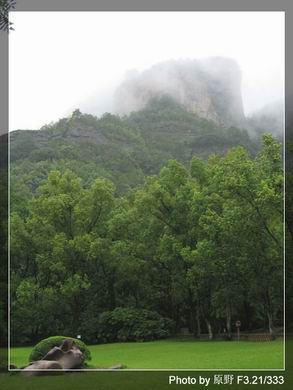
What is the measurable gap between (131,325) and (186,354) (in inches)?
82.1

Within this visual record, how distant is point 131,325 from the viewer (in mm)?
12469

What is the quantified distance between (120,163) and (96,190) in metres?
1.12

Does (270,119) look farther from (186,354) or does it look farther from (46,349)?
(46,349)

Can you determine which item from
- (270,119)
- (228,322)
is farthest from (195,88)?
(228,322)

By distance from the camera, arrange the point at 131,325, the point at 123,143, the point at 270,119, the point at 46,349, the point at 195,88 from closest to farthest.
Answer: the point at 46,349
the point at 131,325
the point at 195,88
the point at 123,143
the point at 270,119

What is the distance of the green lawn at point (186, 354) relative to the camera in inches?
384

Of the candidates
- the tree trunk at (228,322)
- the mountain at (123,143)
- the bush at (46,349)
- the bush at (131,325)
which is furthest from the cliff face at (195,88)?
the bush at (46,349)

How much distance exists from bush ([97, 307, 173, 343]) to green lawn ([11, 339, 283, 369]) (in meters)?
0.32

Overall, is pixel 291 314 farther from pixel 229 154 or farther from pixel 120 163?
pixel 120 163

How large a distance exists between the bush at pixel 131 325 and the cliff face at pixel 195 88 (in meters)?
4.52

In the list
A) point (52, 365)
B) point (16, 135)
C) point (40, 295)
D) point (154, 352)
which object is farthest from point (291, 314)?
point (16, 135)

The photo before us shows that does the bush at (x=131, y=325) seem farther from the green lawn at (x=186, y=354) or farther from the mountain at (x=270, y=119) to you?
the mountain at (x=270, y=119)

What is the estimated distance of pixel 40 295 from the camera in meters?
14.2

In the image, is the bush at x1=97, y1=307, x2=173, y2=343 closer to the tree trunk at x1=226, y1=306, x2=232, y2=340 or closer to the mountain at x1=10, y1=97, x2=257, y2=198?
the tree trunk at x1=226, y1=306, x2=232, y2=340
